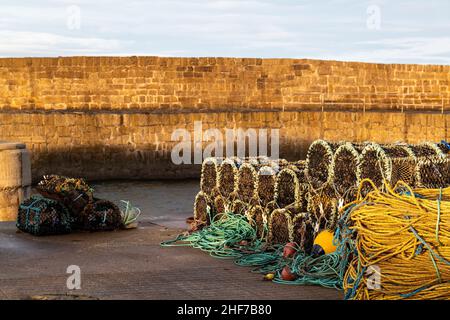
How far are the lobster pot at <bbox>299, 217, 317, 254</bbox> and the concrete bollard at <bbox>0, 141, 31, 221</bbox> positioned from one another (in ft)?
15.5

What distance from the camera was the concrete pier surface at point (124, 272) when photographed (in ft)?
20.4

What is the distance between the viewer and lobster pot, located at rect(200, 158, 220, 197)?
9383 millimetres

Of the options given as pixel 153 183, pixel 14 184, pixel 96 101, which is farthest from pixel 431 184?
pixel 96 101

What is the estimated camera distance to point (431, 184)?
7.10m

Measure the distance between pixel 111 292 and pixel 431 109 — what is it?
20.2 metres

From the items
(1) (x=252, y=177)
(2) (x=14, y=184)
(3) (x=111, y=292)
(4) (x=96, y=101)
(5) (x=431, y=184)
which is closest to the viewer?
(3) (x=111, y=292)

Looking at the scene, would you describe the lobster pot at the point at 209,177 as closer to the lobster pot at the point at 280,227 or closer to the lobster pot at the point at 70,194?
the lobster pot at the point at 70,194

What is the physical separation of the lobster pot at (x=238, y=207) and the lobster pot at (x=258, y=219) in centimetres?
16

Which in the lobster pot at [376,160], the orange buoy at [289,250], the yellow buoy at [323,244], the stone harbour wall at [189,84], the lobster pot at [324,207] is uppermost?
the stone harbour wall at [189,84]

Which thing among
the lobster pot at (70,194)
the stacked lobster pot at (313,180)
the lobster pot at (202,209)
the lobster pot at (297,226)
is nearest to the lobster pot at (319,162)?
the stacked lobster pot at (313,180)

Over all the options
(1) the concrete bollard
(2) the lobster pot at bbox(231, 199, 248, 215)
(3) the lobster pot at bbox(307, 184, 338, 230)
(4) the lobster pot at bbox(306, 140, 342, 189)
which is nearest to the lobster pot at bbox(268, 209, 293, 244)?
(3) the lobster pot at bbox(307, 184, 338, 230)

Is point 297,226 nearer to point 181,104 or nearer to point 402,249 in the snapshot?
point 402,249

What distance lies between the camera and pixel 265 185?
830 cm
